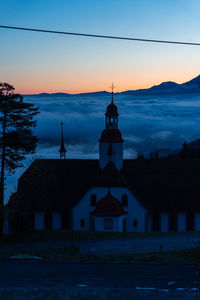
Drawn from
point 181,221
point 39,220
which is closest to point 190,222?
point 181,221

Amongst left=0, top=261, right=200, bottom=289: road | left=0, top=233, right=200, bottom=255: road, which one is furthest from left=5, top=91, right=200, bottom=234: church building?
left=0, top=261, right=200, bottom=289: road

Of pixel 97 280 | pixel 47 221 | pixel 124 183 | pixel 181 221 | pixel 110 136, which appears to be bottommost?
pixel 97 280

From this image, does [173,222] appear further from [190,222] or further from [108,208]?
[108,208]

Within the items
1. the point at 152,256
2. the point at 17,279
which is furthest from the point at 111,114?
the point at 17,279

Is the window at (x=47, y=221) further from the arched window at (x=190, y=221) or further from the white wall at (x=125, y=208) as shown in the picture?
the arched window at (x=190, y=221)

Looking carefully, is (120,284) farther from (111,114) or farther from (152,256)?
(111,114)

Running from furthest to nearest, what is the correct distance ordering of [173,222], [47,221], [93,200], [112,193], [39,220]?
[47,221] → [39,220] → [173,222] → [93,200] → [112,193]

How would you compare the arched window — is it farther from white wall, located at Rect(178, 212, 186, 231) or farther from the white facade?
the white facade

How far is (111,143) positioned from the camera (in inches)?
2761

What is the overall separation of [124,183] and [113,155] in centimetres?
534

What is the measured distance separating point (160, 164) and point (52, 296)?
5172cm

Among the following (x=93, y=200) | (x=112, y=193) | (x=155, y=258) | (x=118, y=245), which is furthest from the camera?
(x=93, y=200)

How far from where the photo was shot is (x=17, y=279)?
24.8m

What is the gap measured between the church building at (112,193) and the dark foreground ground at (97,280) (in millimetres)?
34340
